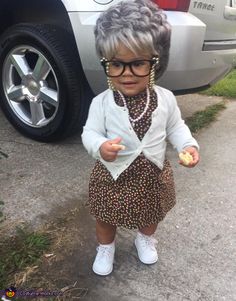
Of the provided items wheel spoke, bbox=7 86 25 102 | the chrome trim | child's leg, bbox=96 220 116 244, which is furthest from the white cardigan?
wheel spoke, bbox=7 86 25 102

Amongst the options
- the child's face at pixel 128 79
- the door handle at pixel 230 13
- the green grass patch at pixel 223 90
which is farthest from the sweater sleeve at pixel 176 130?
the green grass patch at pixel 223 90

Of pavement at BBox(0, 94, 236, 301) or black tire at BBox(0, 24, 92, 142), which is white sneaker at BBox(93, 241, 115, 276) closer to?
pavement at BBox(0, 94, 236, 301)

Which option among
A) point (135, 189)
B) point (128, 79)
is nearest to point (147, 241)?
point (135, 189)

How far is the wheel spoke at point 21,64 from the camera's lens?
3.27 m

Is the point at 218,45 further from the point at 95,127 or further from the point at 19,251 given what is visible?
the point at 19,251

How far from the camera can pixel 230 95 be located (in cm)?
482

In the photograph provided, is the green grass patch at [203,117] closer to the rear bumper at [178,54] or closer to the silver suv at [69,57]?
the silver suv at [69,57]

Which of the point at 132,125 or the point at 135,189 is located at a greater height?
the point at 132,125

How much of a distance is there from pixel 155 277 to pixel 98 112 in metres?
0.78

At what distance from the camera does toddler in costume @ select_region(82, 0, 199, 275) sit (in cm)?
171

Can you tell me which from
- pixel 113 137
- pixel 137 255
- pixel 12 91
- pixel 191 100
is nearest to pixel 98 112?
pixel 113 137

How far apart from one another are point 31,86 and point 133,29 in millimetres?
1740

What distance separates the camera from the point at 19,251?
6.94ft

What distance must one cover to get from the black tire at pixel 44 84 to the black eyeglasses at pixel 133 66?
125 centimetres
